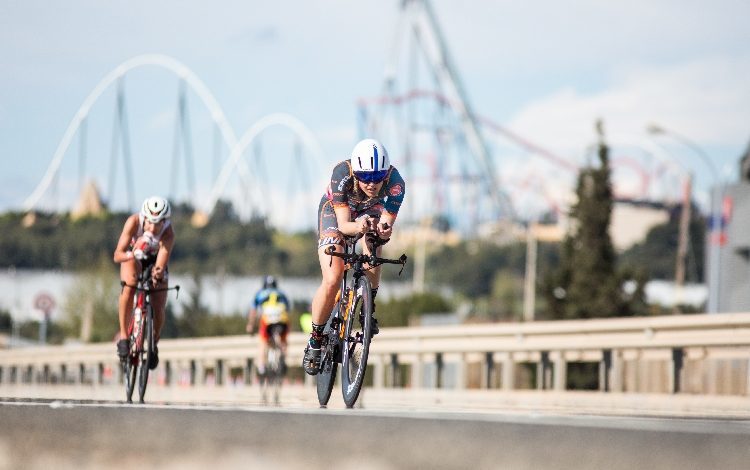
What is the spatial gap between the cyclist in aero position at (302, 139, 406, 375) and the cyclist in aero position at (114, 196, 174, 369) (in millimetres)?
2556

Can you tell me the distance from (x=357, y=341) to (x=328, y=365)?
40 cm

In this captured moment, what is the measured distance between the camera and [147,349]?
41.0 ft

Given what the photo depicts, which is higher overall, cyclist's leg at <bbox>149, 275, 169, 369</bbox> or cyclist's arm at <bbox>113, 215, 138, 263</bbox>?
cyclist's arm at <bbox>113, 215, 138, 263</bbox>

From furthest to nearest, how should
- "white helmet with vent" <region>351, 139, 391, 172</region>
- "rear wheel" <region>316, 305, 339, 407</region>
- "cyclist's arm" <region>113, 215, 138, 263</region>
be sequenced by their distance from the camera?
"cyclist's arm" <region>113, 215, 138, 263</region> < "rear wheel" <region>316, 305, 339, 407</region> < "white helmet with vent" <region>351, 139, 391, 172</region>

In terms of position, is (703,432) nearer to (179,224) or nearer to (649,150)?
(179,224)

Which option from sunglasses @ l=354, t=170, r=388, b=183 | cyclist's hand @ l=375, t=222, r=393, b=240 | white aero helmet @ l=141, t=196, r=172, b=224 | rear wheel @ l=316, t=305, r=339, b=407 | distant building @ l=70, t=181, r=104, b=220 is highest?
distant building @ l=70, t=181, r=104, b=220

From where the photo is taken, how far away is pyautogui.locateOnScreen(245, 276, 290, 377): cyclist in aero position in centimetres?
1998

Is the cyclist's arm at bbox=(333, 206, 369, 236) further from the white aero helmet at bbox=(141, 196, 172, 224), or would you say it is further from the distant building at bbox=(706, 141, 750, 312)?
the distant building at bbox=(706, 141, 750, 312)

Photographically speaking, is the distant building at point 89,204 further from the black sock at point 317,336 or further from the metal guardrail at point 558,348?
the black sock at point 317,336

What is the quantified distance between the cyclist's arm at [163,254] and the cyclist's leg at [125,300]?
258mm

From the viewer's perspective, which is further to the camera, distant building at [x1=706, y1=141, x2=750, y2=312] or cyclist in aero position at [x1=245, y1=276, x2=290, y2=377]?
distant building at [x1=706, y1=141, x2=750, y2=312]

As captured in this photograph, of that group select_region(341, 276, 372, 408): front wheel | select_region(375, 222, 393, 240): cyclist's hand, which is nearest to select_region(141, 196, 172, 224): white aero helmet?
select_region(341, 276, 372, 408): front wheel

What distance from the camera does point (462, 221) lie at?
17425 centimetres

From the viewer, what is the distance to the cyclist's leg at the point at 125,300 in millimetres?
12469
